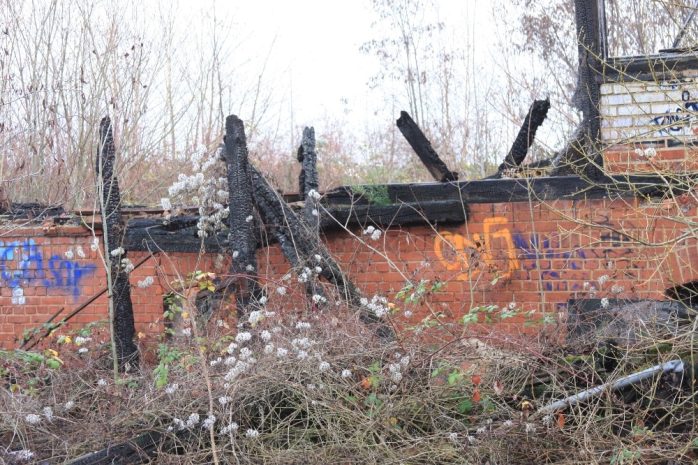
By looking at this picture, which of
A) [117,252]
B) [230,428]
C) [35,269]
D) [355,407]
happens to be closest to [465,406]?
[355,407]

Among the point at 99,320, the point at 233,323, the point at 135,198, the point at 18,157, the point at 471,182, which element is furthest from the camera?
the point at 135,198

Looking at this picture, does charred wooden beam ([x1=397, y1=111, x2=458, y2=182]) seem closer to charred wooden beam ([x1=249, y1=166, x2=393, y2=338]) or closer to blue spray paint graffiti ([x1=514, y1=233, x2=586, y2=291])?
blue spray paint graffiti ([x1=514, y1=233, x2=586, y2=291])

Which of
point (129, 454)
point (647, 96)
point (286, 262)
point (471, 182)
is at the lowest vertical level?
point (129, 454)

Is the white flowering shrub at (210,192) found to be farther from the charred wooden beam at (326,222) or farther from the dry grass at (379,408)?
the dry grass at (379,408)

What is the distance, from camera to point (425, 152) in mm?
8266

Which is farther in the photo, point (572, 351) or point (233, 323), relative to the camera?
point (233, 323)

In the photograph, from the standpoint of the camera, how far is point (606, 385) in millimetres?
5410

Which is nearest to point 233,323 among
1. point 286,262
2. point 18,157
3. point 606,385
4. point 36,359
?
point 286,262

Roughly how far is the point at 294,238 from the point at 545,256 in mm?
2256

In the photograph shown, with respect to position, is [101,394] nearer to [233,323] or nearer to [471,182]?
[233,323]

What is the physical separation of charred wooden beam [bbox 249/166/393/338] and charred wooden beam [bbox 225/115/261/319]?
15cm

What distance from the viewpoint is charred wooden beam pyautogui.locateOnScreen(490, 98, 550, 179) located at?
8266mm

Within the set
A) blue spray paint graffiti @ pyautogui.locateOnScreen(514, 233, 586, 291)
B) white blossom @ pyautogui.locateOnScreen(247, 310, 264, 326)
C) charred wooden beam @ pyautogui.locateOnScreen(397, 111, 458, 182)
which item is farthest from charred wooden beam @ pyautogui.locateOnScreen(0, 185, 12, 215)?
blue spray paint graffiti @ pyautogui.locateOnScreen(514, 233, 586, 291)

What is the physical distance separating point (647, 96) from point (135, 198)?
31.3 feet
